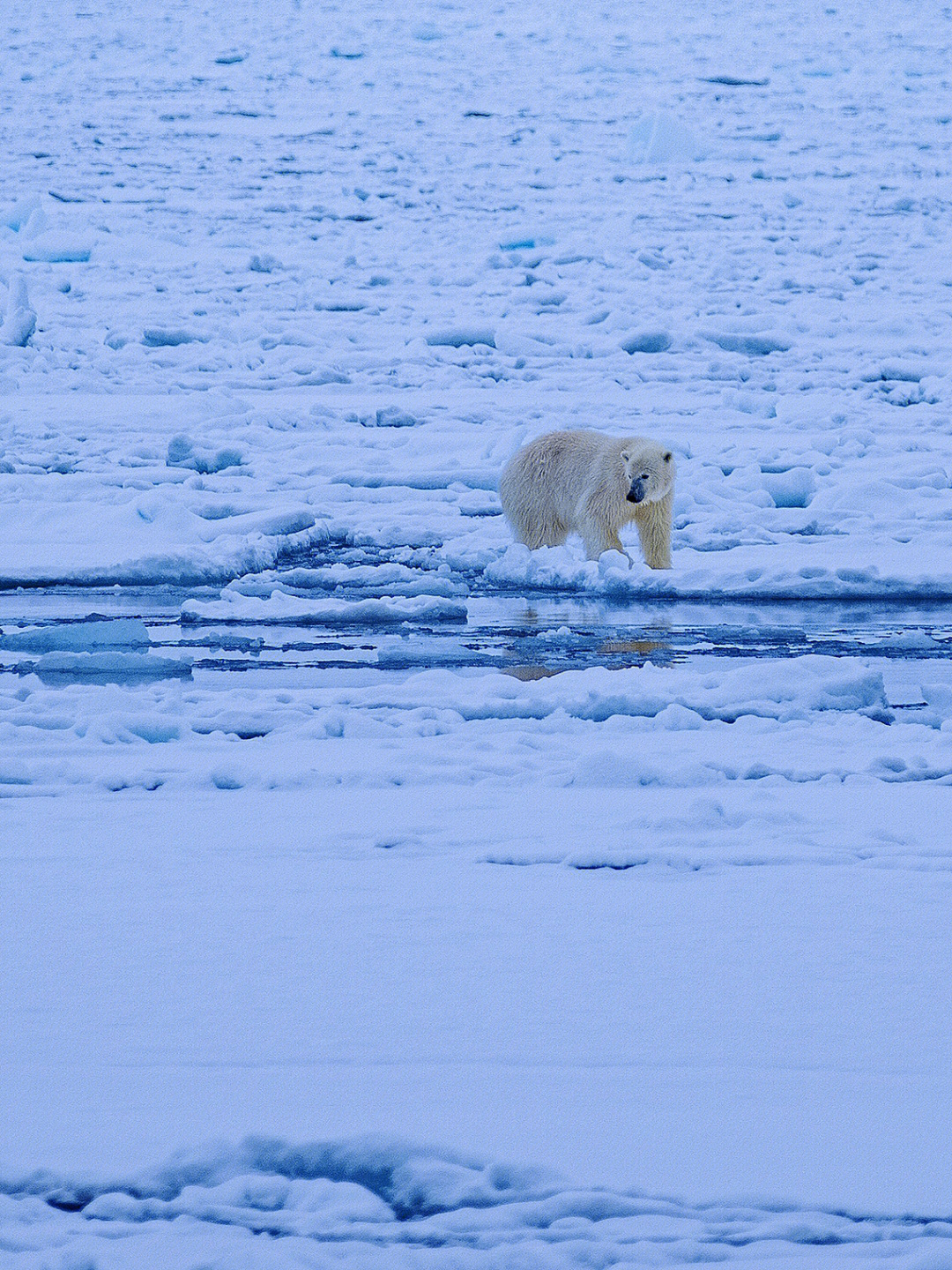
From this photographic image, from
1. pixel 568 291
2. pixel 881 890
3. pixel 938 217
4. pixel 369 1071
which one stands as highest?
pixel 938 217

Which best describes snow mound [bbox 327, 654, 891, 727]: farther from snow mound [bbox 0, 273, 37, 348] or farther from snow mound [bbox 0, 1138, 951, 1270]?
snow mound [bbox 0, 273, 37, 348]

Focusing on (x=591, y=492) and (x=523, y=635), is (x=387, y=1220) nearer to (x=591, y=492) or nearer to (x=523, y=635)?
(x=523, y=635)

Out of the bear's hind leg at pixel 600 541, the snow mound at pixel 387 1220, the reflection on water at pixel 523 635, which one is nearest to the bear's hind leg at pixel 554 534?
the bear's hind leg at pixel 600 541

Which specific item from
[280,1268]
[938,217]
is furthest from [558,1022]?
[938,217]

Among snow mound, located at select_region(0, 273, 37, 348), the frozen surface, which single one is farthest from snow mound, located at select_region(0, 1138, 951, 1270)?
snow mound, located at select_region(0, 273, 37, 348)

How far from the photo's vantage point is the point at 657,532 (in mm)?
6070

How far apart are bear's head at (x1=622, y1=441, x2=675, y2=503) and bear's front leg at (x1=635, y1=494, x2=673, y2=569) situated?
0.20ft

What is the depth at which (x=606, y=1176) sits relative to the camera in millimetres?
1350

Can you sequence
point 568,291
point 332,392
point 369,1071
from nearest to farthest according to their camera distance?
point 369,1071 < point 332,392 < point 568,291

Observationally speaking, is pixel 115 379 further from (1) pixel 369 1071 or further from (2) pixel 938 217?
(1) pixel 369 1071

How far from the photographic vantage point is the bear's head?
19.1 ft

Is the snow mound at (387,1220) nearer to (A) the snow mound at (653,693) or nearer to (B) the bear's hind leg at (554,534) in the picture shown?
(A) the snow mound at (653,693)

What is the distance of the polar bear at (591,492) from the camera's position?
235 inches

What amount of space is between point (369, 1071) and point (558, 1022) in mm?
251
